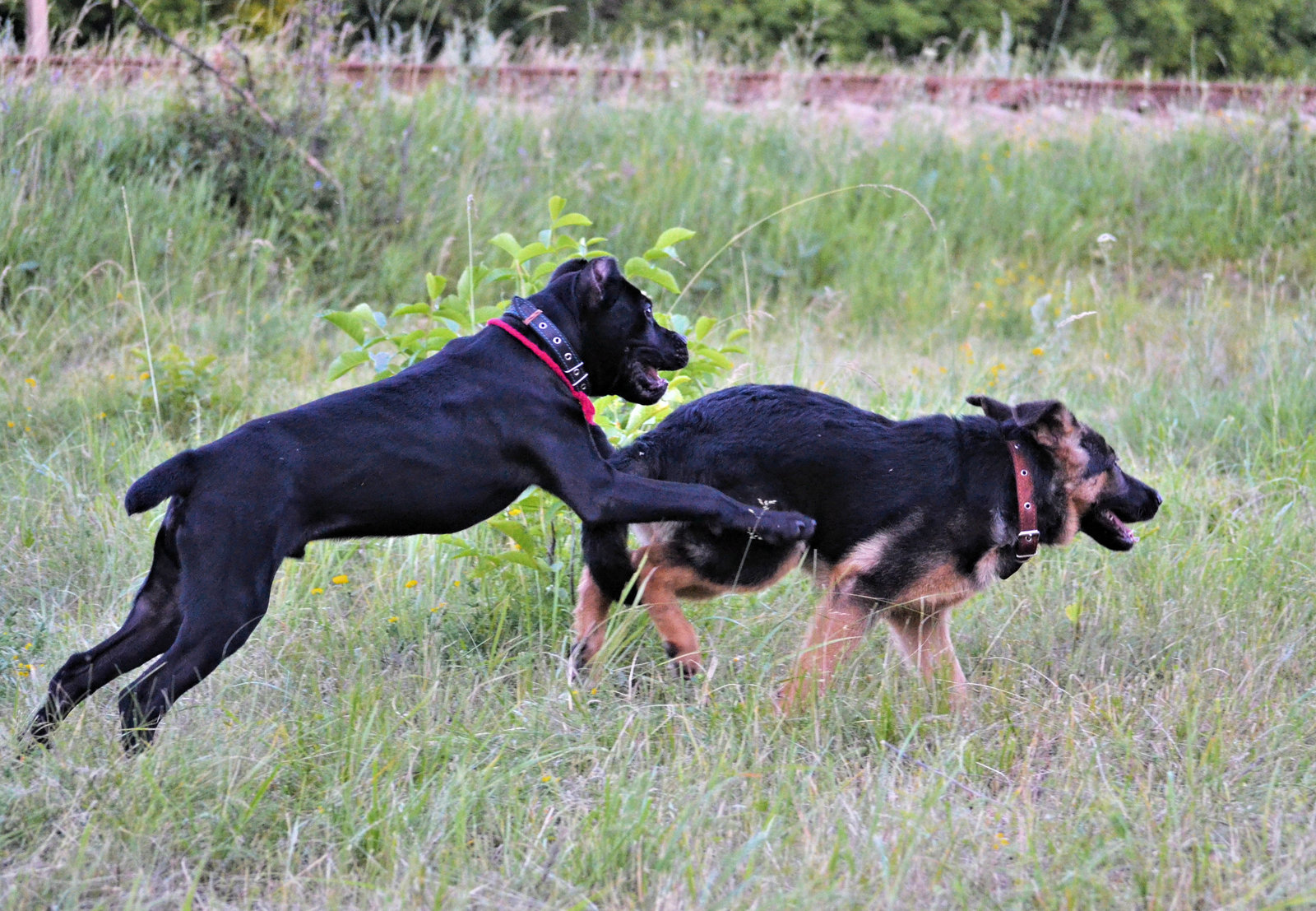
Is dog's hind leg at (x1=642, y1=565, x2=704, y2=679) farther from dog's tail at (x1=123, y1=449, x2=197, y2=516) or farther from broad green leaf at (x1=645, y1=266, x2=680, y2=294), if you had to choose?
dog's tail at (x1=123, y1=449, x2=197, y2=516)

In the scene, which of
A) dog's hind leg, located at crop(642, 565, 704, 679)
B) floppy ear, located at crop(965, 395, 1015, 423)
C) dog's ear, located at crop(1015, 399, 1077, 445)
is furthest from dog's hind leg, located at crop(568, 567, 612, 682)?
dog's ear, located at crop(1015, 399, 1077, 445)

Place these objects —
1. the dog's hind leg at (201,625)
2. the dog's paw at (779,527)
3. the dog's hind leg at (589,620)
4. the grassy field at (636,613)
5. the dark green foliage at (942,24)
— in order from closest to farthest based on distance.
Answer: the grassy field at (636,613) → the dog's hind leg at (201,625) → the dog's paw at (779,527) → the dog's hind leg at (589,620) → the dark green foliage at (942,24)

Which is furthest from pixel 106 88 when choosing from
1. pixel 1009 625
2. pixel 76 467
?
pixel 1009 625

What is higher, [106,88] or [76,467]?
[106,88]

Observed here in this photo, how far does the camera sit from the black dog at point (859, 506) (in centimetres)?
399

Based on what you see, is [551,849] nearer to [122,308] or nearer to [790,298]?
[122,308]

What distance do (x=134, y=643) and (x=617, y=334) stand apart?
1.71 meters

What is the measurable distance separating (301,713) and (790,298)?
6.08 m

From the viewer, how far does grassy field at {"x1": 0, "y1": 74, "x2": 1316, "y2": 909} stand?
3.00 metres

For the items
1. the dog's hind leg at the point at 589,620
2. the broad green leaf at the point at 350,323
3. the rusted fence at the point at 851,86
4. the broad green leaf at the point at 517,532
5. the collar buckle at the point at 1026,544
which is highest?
the rusted fence at the point at 851,86

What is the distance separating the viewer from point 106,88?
905 cm

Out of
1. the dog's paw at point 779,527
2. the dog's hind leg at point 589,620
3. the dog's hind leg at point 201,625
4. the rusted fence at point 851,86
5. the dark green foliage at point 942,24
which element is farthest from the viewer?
the dark green foliage at point 942,24

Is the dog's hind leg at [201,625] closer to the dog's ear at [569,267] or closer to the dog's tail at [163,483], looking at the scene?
the dog's tail at [163,483]

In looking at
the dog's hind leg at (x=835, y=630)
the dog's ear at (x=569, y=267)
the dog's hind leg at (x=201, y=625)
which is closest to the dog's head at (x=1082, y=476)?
the dog's hind leg at (x=835, y=630)
